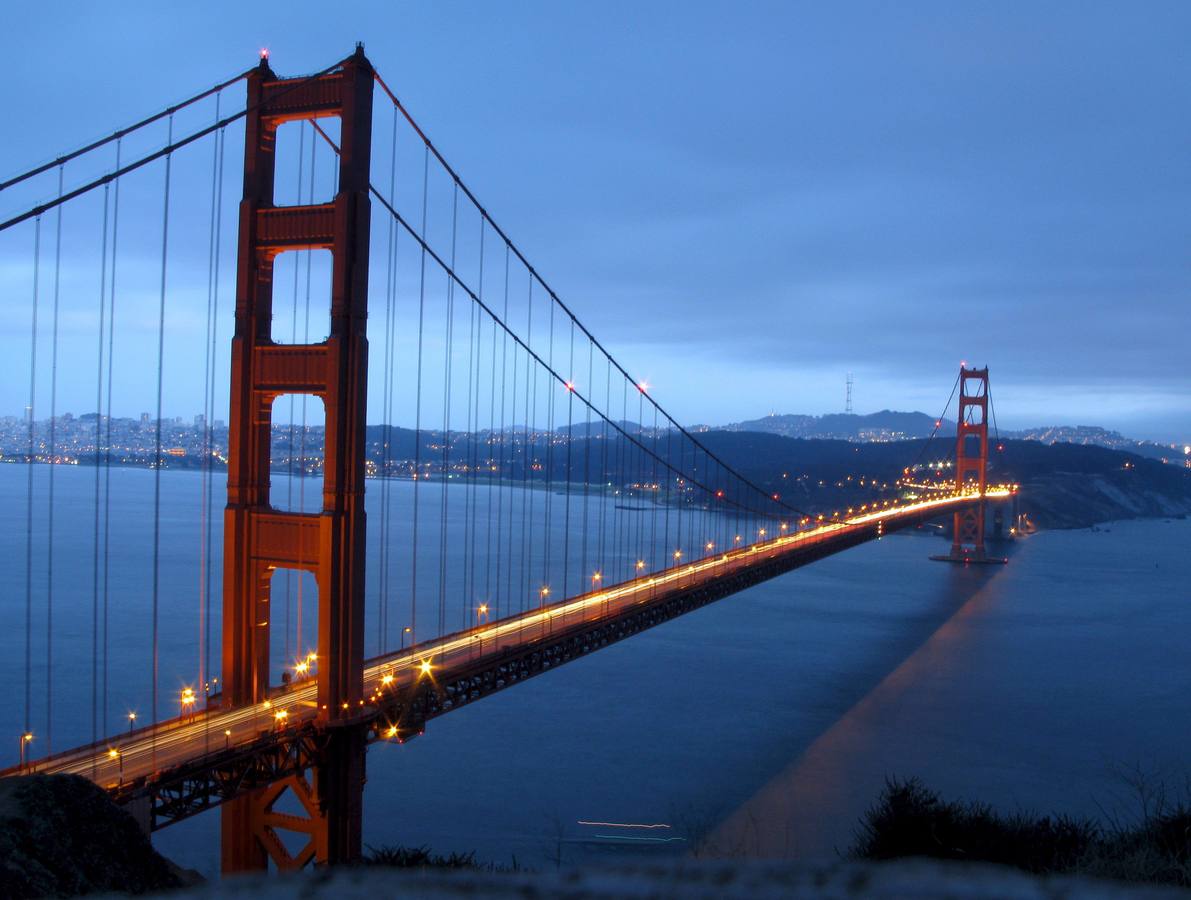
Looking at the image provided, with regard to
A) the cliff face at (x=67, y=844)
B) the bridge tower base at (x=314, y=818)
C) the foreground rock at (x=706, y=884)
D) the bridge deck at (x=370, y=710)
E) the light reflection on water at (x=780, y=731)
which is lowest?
the light reflection on water at (x=780, y=731)

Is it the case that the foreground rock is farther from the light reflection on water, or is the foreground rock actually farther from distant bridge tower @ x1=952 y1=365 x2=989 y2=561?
distant bridge tower @ x1=952 y1=365 x2=989 y2=561

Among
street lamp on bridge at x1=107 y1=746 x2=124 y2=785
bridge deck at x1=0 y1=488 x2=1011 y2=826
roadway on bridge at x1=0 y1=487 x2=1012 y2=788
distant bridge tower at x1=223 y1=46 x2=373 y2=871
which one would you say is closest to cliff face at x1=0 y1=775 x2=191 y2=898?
roadway on bridge at x1=0 y1=487 x2=1012 y2=788

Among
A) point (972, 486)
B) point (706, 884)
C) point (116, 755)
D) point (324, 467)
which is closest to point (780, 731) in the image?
point (324, 467)

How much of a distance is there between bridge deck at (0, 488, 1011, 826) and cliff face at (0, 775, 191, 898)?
266cm

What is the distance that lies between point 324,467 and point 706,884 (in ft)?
19.7

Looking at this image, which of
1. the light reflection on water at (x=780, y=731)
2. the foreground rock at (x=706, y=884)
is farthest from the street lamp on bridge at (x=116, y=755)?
the foreground rock at (x=706, y=884)

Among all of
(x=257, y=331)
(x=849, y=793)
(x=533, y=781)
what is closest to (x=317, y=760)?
(x=257, y=331)

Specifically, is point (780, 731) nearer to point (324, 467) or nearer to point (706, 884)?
point (324, 467)

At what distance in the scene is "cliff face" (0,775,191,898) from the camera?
2.32 metres

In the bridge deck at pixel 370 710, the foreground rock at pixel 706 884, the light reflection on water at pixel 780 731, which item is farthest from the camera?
the light reflection on water at pixel 780 731

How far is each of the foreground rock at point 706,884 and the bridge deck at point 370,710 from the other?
15.9ft

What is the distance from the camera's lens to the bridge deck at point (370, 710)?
5598 mm

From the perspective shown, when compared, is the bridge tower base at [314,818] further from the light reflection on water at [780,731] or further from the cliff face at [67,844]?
the cliff face at [67,844]

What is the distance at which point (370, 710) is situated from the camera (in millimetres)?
6980
